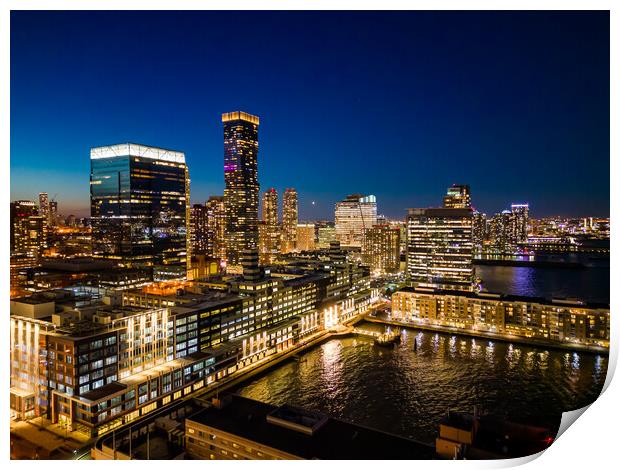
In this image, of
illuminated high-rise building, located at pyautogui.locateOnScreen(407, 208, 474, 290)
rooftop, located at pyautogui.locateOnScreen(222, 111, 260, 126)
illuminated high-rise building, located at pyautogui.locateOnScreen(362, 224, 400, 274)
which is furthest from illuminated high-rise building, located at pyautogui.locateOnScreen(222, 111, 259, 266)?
illuminated high-rise building, located at pyautogui.locateOnScreen(407, 208, 474, 290)

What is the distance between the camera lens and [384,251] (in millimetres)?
33219

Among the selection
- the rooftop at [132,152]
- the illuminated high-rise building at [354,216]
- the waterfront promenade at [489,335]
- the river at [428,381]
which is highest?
the rooftop at [132,152]

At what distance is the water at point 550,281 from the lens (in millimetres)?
22766

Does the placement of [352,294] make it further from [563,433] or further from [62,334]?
[563,433]

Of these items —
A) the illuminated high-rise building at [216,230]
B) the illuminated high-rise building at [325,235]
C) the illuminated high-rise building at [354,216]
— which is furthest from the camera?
the illuminated high-rise building at [325,235]

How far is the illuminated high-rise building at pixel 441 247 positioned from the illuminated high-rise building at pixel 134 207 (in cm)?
1338

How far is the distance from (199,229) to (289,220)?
15.0 m

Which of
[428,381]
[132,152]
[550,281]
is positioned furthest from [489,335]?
[132,152]

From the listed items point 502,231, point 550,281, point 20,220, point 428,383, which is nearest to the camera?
point 428,383

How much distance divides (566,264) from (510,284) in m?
11.0

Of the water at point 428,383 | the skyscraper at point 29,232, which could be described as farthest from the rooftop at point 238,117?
the water at point 428,383

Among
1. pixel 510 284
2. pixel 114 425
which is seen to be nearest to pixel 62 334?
pixel 114 425

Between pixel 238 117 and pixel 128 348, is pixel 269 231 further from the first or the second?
pixel 128 348

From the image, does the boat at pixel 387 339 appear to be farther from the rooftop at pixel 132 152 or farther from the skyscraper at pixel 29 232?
the skyscraper at pixel 29 232
